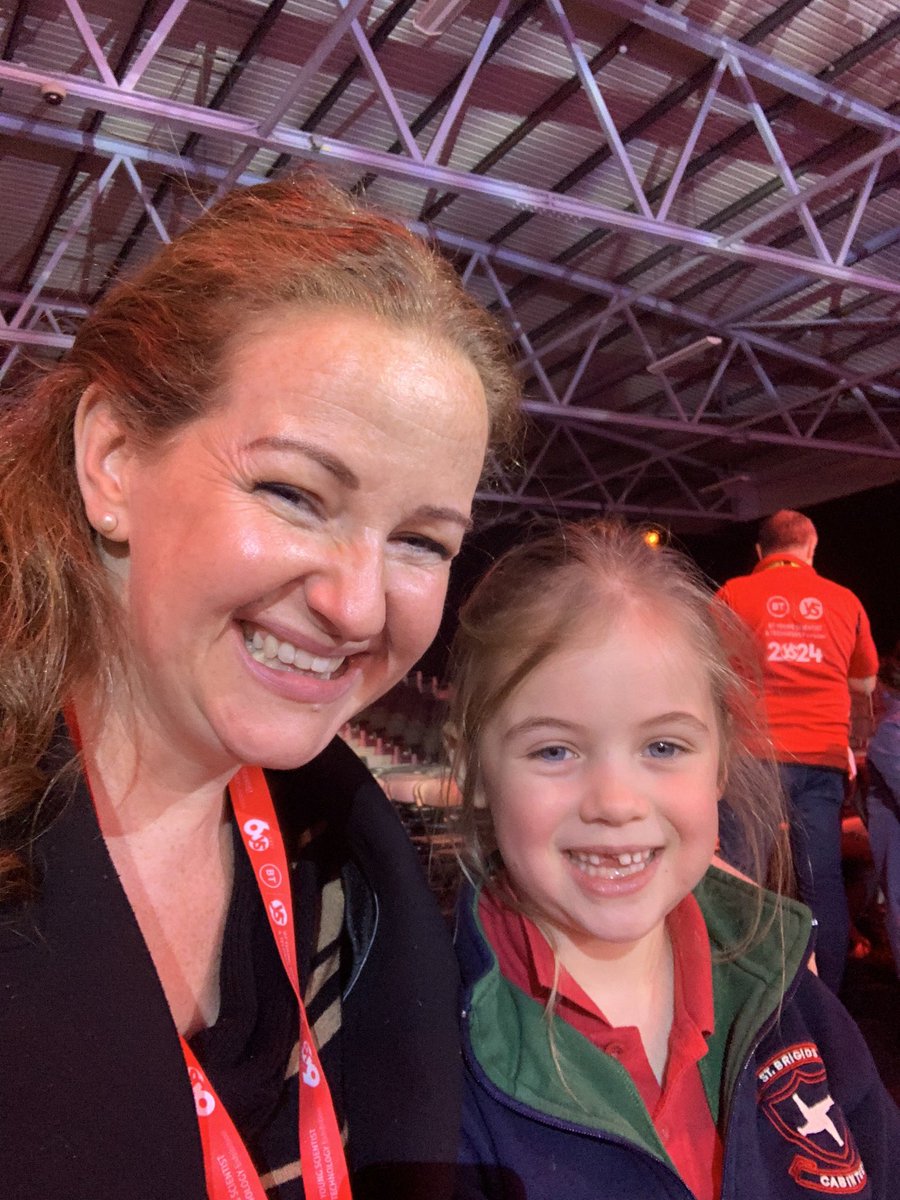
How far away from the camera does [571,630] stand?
1.26 meters

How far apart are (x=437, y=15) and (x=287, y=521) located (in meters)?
4.20

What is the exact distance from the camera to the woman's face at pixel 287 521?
2.75 feet

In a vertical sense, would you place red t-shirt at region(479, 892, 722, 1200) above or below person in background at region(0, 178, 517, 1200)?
below

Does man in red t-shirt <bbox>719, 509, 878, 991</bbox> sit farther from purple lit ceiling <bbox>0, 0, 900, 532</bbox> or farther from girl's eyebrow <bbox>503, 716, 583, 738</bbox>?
girl's eyebrow <bbox>503, 716, 583, 738</bbox>

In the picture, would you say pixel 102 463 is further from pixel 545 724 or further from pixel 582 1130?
pixel 582 1130

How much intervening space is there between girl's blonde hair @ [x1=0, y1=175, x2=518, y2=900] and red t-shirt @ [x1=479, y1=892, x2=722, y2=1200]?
2.08 feet

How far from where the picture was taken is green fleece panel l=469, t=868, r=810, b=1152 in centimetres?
107

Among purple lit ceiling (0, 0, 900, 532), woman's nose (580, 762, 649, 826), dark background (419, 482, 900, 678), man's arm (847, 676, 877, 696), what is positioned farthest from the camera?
dark background (419, 482, 900, 678)

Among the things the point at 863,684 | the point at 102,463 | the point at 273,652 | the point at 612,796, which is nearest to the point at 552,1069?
the point at 612,796

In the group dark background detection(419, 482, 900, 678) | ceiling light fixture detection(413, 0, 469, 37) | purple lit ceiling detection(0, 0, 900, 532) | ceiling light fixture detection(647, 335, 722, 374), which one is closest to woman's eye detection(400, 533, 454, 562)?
purple lit ceiling detection(0, 0, 900, 532)

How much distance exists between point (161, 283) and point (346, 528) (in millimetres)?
333

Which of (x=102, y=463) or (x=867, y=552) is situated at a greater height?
(x=867, y=552)

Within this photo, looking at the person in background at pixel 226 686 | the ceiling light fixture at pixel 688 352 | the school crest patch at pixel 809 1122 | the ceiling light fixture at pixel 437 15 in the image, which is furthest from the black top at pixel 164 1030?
the ceiling light fixture at pixel 688 352

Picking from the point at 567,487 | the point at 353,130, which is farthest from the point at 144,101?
the point at 567,487
